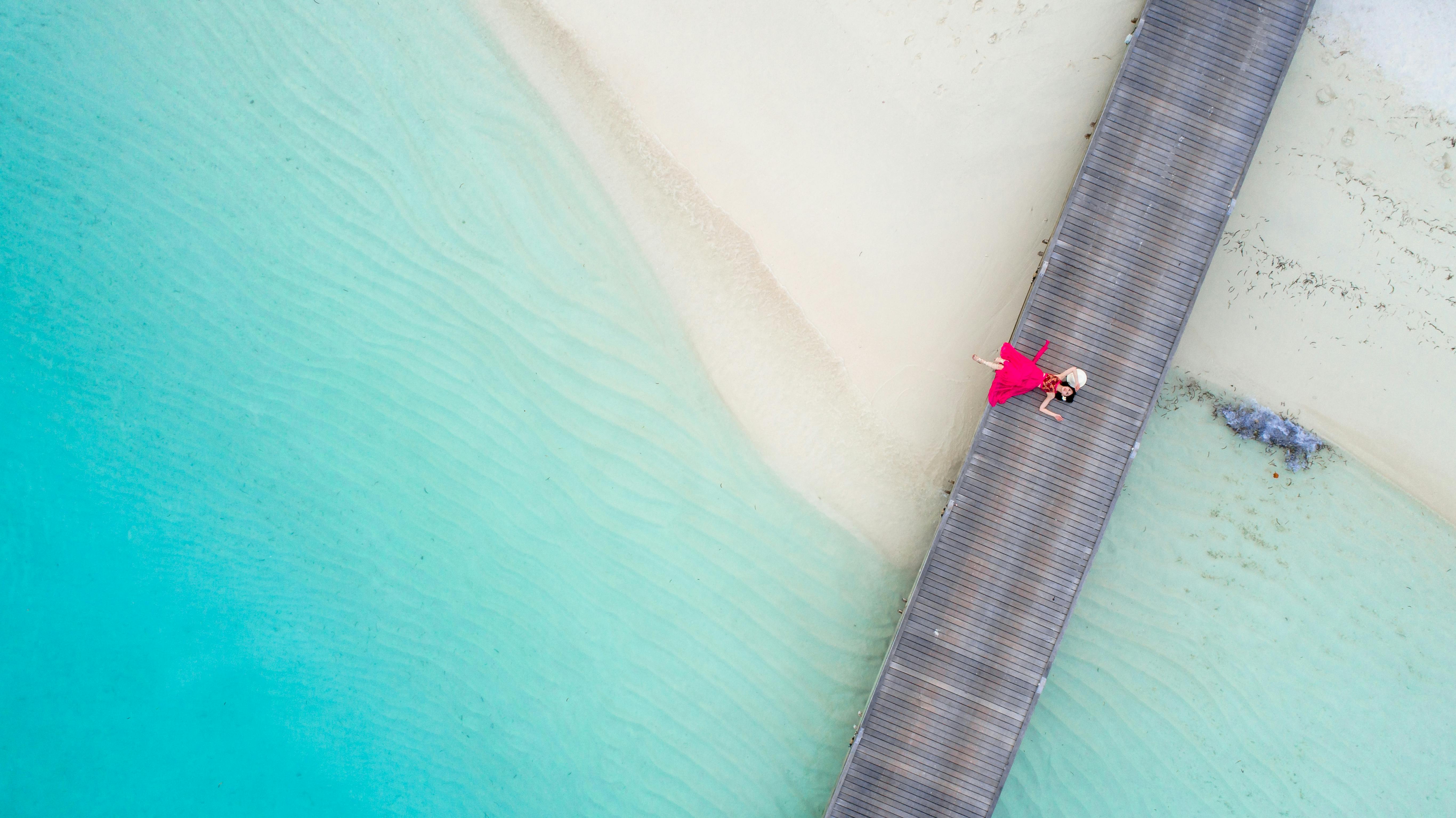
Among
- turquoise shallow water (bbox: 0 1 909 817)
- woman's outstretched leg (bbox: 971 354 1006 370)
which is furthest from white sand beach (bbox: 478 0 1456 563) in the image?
turquoise shallow water (bbox: 0 1 909 817)

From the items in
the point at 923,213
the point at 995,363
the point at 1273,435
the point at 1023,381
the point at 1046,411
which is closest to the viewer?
the point at 1023,381

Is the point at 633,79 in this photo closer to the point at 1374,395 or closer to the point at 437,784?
the point at 437,784

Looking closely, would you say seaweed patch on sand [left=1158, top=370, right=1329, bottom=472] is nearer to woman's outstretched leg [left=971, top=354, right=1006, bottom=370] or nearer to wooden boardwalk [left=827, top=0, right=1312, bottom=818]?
wooden boardwalk [left=827, top=0, right=1312, bottom=818]

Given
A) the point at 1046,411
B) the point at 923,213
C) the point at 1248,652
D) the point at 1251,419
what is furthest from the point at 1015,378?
the point at 1248,652

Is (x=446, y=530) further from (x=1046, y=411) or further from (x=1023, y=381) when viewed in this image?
(x=1046, y=411)

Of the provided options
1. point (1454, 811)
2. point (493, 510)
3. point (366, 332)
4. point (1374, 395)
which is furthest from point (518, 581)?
point (1454, 811)

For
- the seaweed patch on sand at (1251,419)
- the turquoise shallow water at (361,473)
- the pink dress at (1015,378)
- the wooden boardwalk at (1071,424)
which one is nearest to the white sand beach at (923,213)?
the seaweed patch on sand at (1251,419)

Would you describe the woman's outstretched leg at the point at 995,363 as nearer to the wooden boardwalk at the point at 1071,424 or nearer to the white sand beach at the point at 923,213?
the wooden boardwalk at the point at 1071,424
